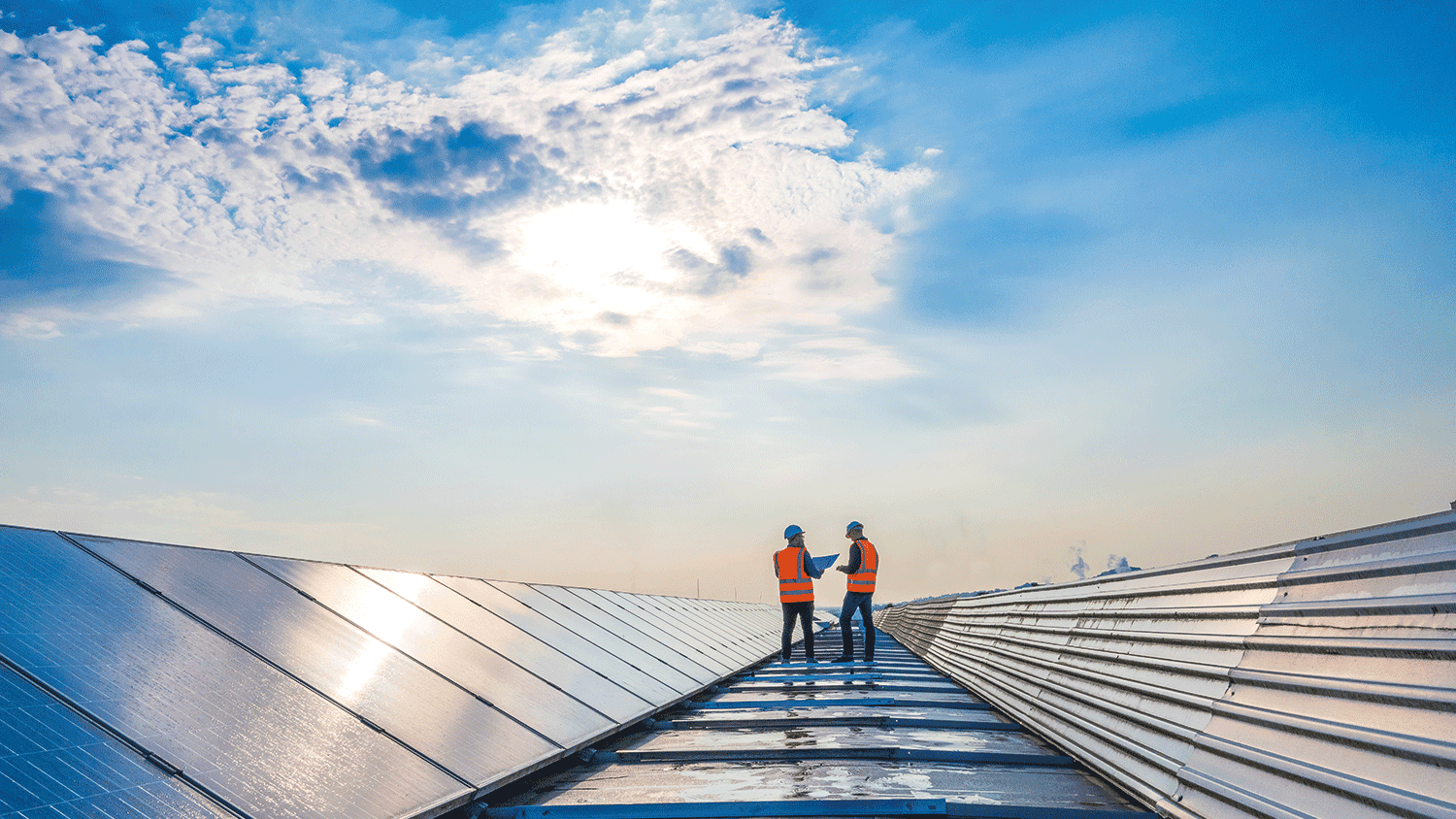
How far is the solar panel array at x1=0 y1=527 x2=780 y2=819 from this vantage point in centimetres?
343

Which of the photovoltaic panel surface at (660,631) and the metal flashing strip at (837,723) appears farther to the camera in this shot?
the photovoltaic panel surface at (660,631)

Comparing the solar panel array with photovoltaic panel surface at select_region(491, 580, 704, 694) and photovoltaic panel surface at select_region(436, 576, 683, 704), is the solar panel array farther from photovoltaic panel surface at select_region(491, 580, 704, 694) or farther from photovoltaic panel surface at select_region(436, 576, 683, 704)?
photovoltaic panel surface at select_region(491, 580, 704, 694)

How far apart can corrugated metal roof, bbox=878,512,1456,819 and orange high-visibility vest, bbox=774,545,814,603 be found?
790 cm

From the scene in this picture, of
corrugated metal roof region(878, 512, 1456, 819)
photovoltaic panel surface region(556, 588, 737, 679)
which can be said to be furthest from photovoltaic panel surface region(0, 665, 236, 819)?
photovoltaic panel surface region(556, 588, 737, 679)

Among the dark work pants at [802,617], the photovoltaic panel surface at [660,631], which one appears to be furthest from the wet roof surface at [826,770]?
the dark work pants at [802,617]

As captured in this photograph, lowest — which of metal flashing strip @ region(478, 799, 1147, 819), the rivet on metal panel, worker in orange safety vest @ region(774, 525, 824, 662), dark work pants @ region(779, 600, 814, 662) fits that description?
metal flashing strip @ region(478, 799, 1147, 819)

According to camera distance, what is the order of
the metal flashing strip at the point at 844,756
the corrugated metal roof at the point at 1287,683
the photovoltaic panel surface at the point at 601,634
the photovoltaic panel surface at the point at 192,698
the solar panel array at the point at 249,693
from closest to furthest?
the corrugated metal roof at the point at 1287,683, the solar panel array at the point at 249,693, the photovoltaic panel surface at the point at 192,698, the metal flashing strip at the point at 844,756, the photovoltaic panel surface at the point at 601,634

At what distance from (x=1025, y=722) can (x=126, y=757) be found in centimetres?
641

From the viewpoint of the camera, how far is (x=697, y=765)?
6113 millimetres

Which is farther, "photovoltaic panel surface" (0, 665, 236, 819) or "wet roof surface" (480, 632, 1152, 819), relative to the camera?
"wet roof surface" (480, 632, 1152, 819)

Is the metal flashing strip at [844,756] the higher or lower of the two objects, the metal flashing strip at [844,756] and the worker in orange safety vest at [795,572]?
the lower

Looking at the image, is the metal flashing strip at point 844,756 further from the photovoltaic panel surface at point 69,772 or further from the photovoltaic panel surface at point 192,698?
the photovoltaic panel surface at point 69,772

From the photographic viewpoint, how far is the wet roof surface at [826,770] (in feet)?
15.9

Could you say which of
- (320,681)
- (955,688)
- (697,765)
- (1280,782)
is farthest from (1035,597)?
(320,681)
